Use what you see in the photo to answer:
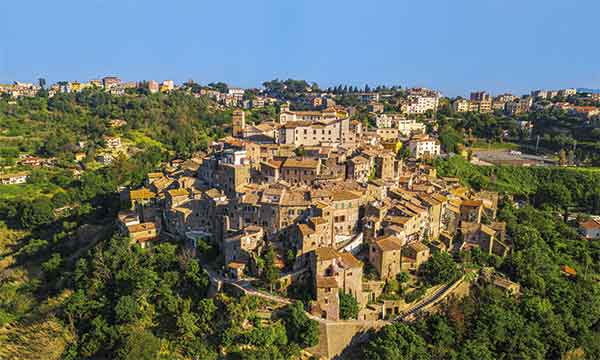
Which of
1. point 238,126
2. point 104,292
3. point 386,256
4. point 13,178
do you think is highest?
point 238,126

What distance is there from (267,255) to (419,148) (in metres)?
32.3

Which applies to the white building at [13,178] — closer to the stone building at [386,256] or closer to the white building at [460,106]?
the stone building at [386,256]

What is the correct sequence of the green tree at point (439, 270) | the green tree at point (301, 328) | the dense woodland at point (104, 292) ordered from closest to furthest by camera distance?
the green tree at point (301, 328)
the dense woodland at point (104, 292)
the green tree at point (439, 270)

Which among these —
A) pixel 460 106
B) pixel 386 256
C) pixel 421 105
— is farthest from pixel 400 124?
pixel 386 256

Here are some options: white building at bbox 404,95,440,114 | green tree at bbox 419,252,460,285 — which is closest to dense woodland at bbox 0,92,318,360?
green tree at bbox 419,252,460,285

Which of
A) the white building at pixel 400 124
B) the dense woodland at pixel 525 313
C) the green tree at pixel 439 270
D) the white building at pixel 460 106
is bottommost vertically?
the dense woodland at pixel 525 313

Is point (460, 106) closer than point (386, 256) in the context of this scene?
No

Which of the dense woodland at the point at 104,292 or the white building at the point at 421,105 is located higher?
the white building at the point at 421,105

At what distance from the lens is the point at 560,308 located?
29.2 m

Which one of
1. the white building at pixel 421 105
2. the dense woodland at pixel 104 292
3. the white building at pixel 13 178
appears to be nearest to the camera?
the dense woodland at pixel 104 292

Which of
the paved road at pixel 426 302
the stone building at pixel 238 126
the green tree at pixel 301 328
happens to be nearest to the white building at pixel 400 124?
the stone building at pixel 238 126

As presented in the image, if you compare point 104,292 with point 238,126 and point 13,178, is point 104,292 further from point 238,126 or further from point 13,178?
point 13,178

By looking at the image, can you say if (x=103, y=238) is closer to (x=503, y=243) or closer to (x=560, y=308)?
(x=503, y=243)

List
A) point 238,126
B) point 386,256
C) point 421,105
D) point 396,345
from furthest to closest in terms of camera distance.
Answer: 1. point 421,105
2. point 238,126
3. point 386,256
4. point 396,345
